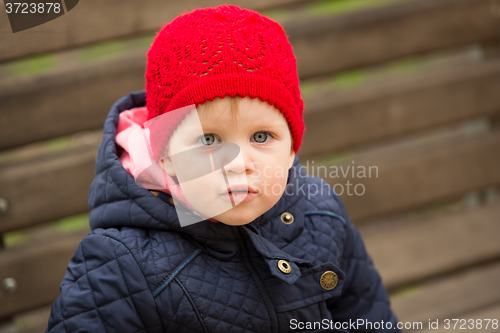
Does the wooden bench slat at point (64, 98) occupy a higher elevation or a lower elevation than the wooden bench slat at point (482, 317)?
higher

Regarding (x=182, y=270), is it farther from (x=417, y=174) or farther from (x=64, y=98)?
(x=417, y=174)

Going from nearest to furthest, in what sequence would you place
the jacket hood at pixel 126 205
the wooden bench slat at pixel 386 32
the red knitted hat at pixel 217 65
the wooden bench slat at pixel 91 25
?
1. the red knitted hat at pixel 217 65
2. the jacket hood at pixel 126 205
3. the wooden bench slat at pixel 91 25
4. the wooden bench slat at pixel 386 32

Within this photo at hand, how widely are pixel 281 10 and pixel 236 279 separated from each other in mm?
975

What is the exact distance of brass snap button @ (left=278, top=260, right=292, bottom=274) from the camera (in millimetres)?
Answer: 920

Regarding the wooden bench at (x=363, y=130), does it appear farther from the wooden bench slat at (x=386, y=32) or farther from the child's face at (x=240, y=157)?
the child's face at (x=240, y=157)

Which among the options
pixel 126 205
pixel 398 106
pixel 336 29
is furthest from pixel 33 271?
pixel 398 106

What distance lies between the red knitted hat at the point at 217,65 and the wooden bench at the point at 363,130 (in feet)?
1.74

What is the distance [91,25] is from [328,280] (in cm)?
94

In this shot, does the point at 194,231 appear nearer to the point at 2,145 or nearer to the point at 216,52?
the point at 216,52

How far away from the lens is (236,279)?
951 mm

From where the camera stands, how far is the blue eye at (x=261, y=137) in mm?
861

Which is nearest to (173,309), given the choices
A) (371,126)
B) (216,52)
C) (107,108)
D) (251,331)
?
(251,331)

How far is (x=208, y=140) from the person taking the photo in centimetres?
84

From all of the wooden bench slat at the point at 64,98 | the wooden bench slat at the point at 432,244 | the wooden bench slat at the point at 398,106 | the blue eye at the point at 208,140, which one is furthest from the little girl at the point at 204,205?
the wooden bench slat at the point at 432,244
